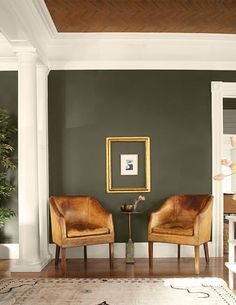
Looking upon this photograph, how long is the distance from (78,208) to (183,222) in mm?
1503

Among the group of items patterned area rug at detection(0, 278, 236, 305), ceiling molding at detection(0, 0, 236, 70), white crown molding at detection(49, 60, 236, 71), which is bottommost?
patterned area rug at detection(0, 278, 236, 305)

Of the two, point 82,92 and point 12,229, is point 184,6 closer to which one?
point 82,92

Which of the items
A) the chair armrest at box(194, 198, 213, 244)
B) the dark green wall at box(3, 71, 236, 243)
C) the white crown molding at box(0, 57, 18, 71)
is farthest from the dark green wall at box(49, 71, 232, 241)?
the chair armrest at box(194, 198, 213, 244)

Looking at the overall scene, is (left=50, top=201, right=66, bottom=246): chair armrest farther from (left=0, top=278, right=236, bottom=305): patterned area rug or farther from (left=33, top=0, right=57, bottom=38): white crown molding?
(left=33, top=0, right=57, bottom=38): white crown molding

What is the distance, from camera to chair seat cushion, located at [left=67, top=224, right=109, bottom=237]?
5.19 meters

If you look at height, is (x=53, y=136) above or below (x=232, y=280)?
above

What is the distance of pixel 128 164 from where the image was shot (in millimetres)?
6188

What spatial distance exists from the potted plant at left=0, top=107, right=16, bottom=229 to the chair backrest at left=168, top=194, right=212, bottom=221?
7.79 feet

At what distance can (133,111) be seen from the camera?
624cm

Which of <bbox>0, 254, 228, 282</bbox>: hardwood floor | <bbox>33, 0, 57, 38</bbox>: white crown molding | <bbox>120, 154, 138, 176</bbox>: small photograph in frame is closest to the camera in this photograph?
<bbox>33, 0, 57, 38</bbox>: white crown molding

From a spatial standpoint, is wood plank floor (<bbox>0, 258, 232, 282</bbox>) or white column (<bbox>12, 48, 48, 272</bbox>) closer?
wood plank floor (<bbox>0, 258, 232, 282</bbox>)

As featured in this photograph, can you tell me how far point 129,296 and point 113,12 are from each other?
335cm

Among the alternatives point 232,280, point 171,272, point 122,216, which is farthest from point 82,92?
point 232,280

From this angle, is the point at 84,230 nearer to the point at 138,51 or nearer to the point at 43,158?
the point at 43,158
